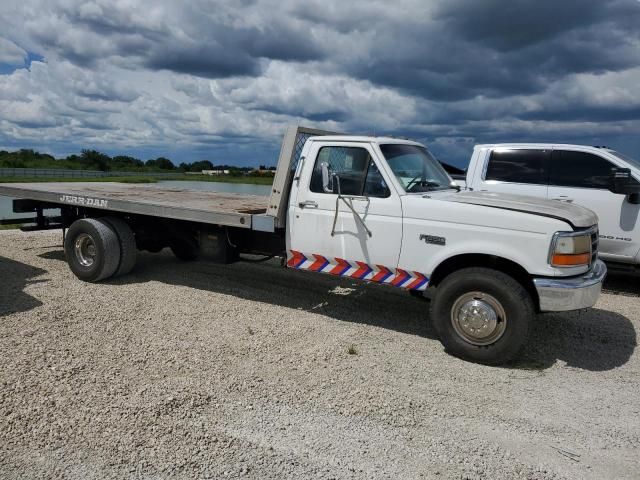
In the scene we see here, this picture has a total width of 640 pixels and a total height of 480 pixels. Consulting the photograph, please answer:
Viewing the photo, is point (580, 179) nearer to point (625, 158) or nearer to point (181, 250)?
point (625, 158)

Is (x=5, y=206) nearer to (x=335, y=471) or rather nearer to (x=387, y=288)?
(x=387, y=288)

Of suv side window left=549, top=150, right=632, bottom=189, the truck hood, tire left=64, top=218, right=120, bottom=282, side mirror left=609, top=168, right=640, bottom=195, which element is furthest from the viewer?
suv side window left=549, top=150, right=632, bottom=189

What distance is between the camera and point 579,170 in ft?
26.8

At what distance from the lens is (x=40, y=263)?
880 cm

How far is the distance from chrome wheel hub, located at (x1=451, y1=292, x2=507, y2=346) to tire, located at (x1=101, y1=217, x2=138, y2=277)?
4.86 m

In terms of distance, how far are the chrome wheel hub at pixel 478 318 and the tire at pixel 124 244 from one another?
191 inches

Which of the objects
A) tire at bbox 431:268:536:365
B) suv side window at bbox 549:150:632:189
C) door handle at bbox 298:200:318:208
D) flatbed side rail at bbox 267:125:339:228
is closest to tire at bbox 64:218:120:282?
flatbed side rail at bbox 267:125:339:228

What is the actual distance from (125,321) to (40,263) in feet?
12.2

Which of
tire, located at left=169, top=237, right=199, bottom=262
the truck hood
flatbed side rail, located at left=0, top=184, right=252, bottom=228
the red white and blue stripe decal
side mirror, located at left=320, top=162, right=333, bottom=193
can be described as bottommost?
tire, located at left=169, top=237, right=199, bottom=262

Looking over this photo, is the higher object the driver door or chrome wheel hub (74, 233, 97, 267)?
the driver door

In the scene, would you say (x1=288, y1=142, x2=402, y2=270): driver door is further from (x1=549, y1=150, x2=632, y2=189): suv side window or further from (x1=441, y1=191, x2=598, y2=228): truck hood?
(x1=549, y1=150, x2=632, y2=189): suv side window

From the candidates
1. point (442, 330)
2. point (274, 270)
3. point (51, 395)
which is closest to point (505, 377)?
point (442, 330)

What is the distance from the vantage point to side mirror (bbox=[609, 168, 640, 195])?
7629 mm

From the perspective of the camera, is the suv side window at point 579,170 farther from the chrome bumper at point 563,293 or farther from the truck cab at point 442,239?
the chrome bumper at point 563,293
